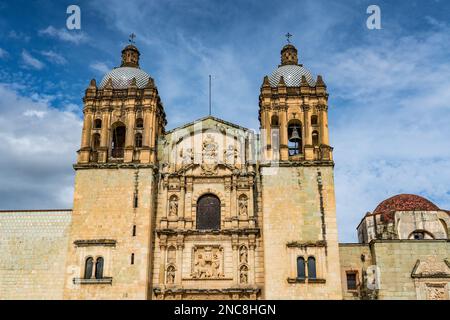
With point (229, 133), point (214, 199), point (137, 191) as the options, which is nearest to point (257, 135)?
point (229, 133)

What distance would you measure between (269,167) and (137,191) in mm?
6194

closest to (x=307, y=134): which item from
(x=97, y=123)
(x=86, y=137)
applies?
(x=97, y=123)

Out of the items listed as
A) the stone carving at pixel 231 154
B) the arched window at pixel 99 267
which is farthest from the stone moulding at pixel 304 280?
the arched window at pixel 99 267

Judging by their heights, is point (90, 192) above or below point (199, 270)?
above

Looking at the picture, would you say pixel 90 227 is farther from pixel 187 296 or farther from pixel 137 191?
pixel 187 296

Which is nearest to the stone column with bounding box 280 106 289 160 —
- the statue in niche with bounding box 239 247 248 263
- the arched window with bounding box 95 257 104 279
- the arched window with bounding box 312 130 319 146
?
the arched window with bounding box 312 130 319 146

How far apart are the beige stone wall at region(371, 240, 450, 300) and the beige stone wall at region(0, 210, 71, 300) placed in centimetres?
1413

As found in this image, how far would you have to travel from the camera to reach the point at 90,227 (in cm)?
2522

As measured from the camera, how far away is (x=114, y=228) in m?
25.1

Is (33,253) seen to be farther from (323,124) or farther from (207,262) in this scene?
(323,124)

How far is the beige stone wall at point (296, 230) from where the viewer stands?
23.9m

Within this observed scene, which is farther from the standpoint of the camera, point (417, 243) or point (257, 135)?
point (257, 135)

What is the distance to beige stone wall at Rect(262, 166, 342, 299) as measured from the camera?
23.9 m

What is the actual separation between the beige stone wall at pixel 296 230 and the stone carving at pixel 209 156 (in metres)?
2.53
